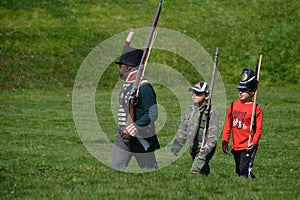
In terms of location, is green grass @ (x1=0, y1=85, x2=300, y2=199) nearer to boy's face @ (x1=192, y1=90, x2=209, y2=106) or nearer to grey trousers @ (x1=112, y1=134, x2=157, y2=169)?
grey trousers @ (x1=112, y1=134, x2=157, y2=169)

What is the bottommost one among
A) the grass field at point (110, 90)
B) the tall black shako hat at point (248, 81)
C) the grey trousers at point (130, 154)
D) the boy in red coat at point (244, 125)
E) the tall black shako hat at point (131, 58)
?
the grass field at point (110, 90)

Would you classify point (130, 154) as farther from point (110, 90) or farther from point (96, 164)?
point (110, 90)

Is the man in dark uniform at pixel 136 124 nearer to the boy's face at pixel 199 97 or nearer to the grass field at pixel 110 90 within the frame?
the grass field at pixel 110 90

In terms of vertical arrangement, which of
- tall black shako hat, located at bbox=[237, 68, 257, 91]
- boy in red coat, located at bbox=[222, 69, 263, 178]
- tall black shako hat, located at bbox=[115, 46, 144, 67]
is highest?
tall black shako hat, located at bbox=[237, 68, 257, 91]

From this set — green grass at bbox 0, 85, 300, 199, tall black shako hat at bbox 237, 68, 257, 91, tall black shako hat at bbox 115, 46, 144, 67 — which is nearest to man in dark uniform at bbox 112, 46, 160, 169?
tall black shako hat at bbox 115, 46, 144, 67

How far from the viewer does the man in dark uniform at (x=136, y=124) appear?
32.4ft

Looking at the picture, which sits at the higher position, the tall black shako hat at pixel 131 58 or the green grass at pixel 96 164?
the tall black shako hat at pixel 131 58

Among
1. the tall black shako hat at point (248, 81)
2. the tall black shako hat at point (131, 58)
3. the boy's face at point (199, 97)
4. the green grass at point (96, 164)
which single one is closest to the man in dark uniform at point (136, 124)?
the tall black shako hat at point (131, 58)

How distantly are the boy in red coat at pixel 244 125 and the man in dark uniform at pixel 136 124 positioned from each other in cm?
136

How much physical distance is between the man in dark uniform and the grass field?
404mm

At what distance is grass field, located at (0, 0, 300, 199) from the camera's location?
29.2 feet

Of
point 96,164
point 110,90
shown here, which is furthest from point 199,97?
point 110,90

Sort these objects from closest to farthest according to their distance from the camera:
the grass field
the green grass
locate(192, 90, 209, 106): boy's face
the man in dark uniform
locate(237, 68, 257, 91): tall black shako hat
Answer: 1. the green grass
2. the grass field
3. the man in dark uniform
4. locate(192, 90, 209, 106): boy's face
5. locate(237, 68, 257, 91): tall black shako hat

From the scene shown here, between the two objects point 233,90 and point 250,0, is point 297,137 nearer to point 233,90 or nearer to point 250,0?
point 233,90
